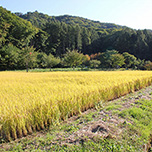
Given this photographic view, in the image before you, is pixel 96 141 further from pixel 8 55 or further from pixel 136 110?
pixel 8 55

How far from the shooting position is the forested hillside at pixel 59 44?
34.5m

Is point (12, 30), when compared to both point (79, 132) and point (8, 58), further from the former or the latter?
point (79, 132)

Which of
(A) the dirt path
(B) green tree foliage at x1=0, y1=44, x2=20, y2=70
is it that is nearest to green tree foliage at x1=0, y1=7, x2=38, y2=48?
(B) green tree foliage at x1=0, y1=44, x2=20, y2=70

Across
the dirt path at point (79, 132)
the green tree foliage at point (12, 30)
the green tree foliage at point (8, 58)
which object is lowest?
the dirt path at point (79, 132)

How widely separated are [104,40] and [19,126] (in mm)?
68518

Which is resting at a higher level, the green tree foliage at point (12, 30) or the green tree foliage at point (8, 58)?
the green tree foliage at point (12, 30)

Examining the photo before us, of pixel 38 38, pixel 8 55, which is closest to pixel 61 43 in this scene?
pixel 38 38

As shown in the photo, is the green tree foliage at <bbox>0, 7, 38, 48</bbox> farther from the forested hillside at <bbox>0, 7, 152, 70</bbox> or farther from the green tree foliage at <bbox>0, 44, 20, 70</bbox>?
the green tree foliage at <bbox>0, 44, 20, 70</bbox>

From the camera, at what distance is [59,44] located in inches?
2402

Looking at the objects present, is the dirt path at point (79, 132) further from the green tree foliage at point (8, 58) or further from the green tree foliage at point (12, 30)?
the green tree foliage at point (12, 30)

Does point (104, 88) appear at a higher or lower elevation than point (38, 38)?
lower

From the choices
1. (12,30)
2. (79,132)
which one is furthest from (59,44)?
(79,132)

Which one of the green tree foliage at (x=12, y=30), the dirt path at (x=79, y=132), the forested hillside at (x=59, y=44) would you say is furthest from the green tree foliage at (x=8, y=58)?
the dirt path at (x=79, y=132)

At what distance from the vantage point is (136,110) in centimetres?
349
